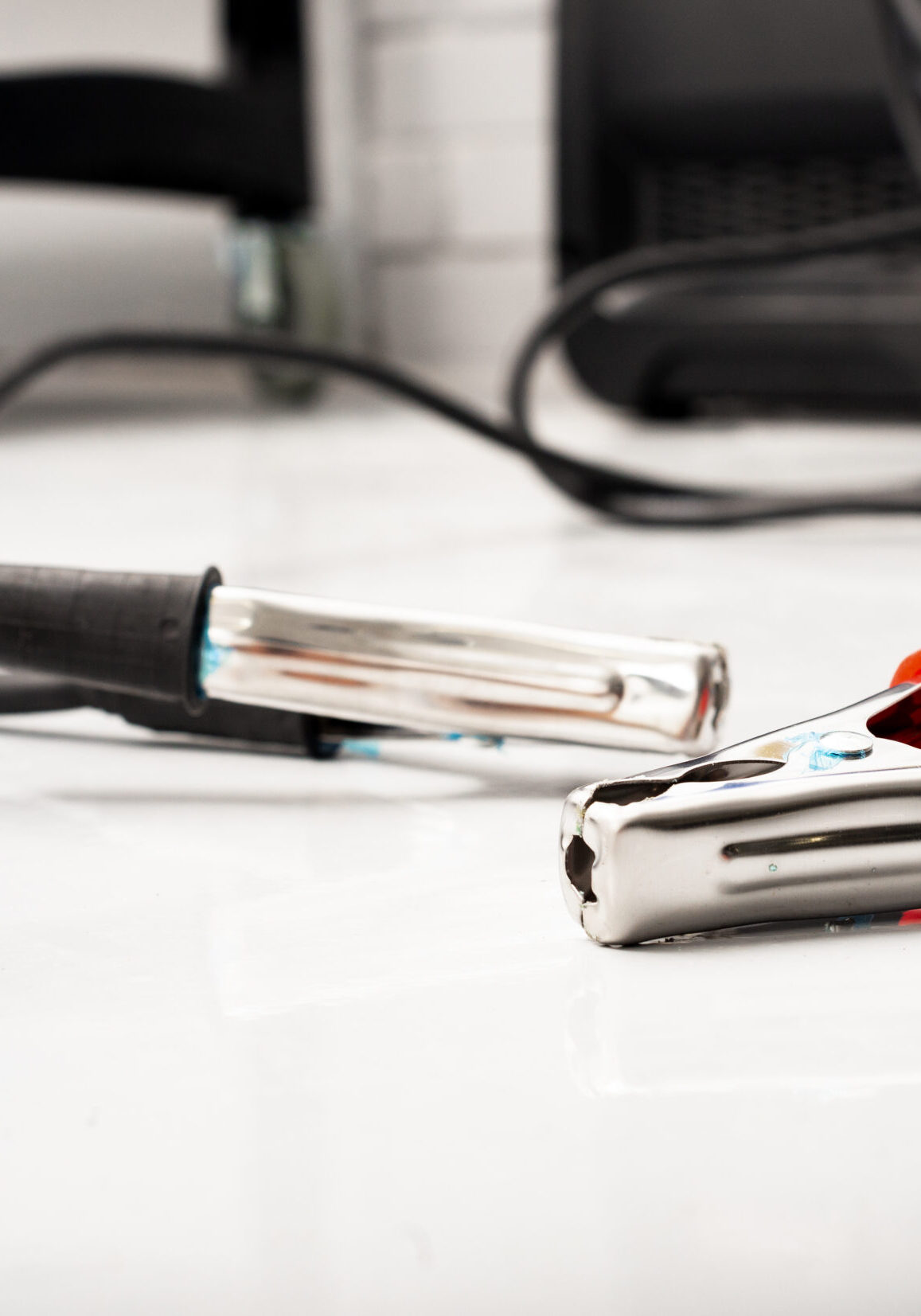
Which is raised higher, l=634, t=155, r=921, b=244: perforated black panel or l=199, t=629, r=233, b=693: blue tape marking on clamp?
l=199, t=629, r=233, b=693: blue tape marking on clamp

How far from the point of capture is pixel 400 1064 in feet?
0.53

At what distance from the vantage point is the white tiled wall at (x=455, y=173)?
1.55m

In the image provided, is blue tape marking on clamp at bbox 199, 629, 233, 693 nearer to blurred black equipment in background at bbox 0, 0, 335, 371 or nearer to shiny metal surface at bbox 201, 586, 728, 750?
shiny metal surface at bbox 201, 586, 728, 750

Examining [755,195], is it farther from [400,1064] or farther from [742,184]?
[400,1064]

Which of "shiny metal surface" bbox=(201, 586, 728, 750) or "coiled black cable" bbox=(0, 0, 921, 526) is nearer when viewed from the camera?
"shiny metal surface" bbox=(201, 586, 728, 750)

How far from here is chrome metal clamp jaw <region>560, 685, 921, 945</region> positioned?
0.17 m

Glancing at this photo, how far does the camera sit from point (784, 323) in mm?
932

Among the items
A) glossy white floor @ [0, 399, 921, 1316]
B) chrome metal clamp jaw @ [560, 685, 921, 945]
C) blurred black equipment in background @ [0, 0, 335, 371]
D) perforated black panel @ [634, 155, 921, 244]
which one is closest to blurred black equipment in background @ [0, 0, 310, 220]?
blurred black equipment in background @ [0, 0, 335, 371]

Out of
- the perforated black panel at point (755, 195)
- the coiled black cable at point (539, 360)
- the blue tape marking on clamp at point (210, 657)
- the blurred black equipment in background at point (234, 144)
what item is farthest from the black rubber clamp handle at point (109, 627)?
the perforated black panel at point (755, 195)

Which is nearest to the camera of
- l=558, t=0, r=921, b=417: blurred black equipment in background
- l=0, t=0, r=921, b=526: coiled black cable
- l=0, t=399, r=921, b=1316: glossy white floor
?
l=0, t=399, r=921, b=1316: glossy white floor

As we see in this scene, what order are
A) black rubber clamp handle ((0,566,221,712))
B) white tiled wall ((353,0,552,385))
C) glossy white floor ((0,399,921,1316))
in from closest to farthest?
glossy white floor ((0,399,921,1316))
black rubber clamp handle ((0,566,221,712))
white tiled wall ((353,0,552,385))

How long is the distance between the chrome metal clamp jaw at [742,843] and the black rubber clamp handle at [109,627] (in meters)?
0.09

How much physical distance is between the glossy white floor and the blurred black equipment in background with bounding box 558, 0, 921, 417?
0.68 metres

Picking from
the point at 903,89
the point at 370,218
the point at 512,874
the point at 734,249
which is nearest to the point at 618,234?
the point at 734,249
